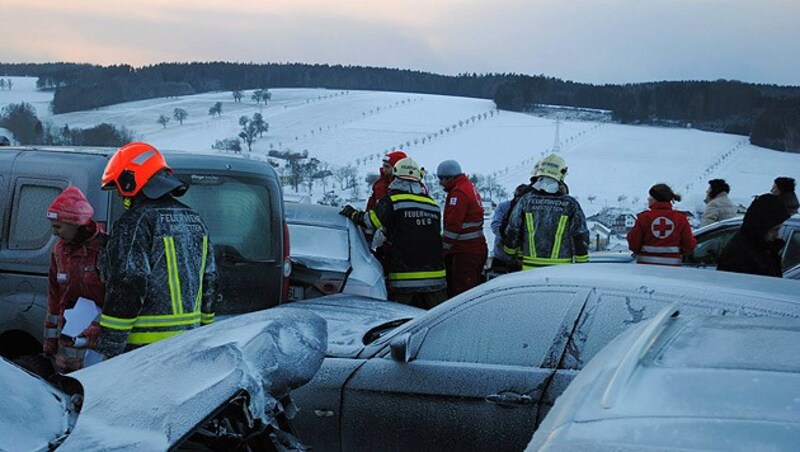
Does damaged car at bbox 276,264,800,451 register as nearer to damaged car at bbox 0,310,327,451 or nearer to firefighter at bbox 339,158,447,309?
damaged car at bbox 0,310,327,451

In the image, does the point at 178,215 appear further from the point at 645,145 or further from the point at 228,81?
the point at 228,81

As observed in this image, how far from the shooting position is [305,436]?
405 centimetres

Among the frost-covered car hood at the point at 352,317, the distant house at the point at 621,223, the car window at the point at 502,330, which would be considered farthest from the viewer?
the distant house at the point at 621,223

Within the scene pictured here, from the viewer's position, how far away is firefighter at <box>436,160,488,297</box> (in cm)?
776

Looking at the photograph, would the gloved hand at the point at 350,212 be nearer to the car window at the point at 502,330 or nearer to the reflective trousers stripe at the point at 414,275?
the reflective trousers stripe at the point at 414,275

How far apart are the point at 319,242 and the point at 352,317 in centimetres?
194

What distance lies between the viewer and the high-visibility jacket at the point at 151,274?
3805 millimetres

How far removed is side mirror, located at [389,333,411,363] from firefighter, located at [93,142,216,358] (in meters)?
0.96

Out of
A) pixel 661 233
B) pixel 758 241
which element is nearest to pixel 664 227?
pixel 661 233

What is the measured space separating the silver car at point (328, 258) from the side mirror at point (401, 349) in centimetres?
243

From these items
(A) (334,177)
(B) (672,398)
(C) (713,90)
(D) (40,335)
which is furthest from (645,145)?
(B) (672,398)

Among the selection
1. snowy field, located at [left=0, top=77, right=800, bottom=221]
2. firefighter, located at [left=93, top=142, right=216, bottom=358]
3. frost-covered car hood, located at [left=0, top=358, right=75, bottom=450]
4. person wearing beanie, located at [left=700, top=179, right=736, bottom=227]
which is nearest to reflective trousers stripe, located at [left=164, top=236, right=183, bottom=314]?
firefighter, located at [left=93, top=142, right=216, bottom=358]

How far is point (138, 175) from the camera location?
12.8 ft

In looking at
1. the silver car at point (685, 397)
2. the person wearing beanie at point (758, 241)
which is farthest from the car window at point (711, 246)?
the silver car at point (685, 397)
